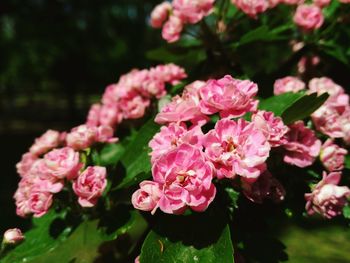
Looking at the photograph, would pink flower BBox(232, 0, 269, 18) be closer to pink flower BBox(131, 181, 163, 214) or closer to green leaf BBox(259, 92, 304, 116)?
green leaf BBox(259, 92, 304, 116)

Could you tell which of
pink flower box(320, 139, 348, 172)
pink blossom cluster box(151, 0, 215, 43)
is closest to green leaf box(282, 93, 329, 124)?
pink flower box(320, 139, 348, 172)

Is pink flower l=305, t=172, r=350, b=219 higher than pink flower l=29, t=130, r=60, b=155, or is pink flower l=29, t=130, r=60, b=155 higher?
pink flower l=29, t=130, r=60, b=155

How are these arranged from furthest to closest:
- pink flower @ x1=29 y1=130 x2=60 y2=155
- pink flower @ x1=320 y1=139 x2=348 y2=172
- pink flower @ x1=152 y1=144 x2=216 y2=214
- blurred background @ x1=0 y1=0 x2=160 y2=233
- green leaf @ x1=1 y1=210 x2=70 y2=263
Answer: blurred background @ x1=0 y1=0 x2=160 y2=233 < pink flower @ x1=29 y1=130 x2=60 y2=155 < green leaf @ x1=1 y1=210 x2=70 y2=263 < pink flower @ x1=320 y1=139 x2=348 y2=172 < pink flower @ x1=152 y1=144 x2=216 y2=214

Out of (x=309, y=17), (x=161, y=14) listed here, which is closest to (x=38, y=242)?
(x=161, y=14)

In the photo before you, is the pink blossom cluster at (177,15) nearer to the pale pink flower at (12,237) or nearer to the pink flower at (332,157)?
the pink flower at (332,157)

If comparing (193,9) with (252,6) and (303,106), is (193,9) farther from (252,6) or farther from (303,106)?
(303,106)

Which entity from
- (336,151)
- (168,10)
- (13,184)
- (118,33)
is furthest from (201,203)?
(118,33)

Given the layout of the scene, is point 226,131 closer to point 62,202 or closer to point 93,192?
point 93,192

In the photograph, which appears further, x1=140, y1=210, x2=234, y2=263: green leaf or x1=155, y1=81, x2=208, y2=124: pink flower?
x1=155, y1=81, x2=208, y2=124: pink flower
